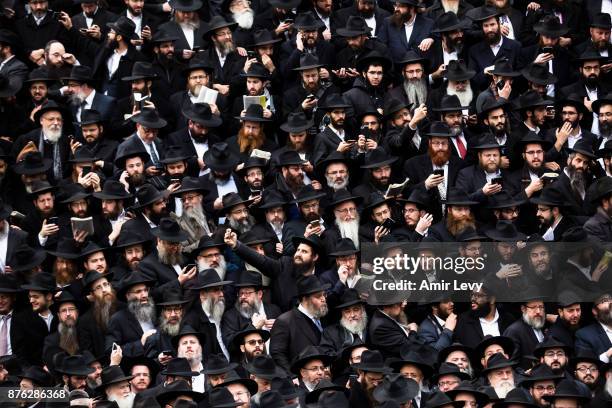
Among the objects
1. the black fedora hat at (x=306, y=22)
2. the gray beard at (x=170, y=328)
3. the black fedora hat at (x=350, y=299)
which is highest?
the black fedora hat at (x=306, y=22)

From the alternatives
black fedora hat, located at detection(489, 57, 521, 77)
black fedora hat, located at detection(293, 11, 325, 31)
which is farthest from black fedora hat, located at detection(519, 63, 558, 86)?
black fedora hat, located at detection(293, 11, 325, 31)

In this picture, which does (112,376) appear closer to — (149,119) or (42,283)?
(42,283)

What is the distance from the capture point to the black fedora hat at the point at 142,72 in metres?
29.8

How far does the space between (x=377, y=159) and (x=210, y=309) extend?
290 cm

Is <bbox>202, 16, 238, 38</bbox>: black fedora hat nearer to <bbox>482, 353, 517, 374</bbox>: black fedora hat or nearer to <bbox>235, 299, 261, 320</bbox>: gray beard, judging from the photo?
<bbox>235, 299, 261, 320</bbox>: gray beard

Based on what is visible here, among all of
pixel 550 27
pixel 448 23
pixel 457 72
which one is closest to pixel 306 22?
pixel 448 23

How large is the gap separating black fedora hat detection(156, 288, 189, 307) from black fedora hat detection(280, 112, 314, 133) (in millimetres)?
2998

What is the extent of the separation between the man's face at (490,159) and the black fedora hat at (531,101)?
1.11 meters

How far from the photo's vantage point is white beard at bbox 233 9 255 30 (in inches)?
1227

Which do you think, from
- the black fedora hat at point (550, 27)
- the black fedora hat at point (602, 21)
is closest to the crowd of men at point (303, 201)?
the black fedora hat at point (602, 21)

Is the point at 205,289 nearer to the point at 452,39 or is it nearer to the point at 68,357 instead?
the point at 68,357

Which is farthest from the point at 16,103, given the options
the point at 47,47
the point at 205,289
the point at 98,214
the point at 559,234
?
the point at 559,234

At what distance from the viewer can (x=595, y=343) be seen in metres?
26.7

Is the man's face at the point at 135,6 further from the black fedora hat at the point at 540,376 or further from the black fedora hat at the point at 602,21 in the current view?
the black fedora hat at the point at 540,376
